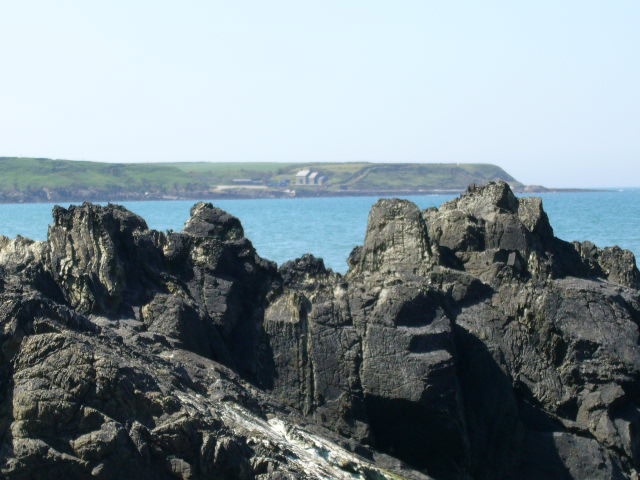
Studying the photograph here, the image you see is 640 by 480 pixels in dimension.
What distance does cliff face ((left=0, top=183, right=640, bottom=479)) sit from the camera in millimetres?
10641

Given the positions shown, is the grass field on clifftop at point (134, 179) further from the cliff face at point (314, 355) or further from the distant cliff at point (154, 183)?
the cliff face at point (314, 355)

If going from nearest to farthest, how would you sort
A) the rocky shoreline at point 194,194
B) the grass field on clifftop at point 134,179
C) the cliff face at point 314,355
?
the cliff face at point 314,355 < the rocky shoreline at point 194,194 < the grass field on clifftop at point 134,179

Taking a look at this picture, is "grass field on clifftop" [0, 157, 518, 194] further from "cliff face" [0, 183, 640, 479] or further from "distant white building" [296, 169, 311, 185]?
"cliff face" [0, 183, 640, 479]

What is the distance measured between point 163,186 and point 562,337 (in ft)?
500

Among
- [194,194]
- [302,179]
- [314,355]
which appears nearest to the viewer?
[314,355]

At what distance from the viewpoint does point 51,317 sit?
37.9 ft

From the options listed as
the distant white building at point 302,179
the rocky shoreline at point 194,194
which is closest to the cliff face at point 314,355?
the rocky shoreline at point 194,194

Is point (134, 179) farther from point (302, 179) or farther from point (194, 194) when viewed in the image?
point (302, 179)

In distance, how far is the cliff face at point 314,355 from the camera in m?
10.6

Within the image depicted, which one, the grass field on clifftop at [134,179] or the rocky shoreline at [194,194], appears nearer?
the rocky shoreline at [194,194]

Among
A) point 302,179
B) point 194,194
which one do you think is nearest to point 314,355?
point 194,194

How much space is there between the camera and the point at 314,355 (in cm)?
1490

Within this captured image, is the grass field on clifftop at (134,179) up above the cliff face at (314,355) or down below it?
below

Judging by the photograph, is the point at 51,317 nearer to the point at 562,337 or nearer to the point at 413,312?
the point at 413,312
